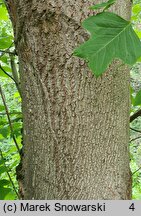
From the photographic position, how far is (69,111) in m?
0.89

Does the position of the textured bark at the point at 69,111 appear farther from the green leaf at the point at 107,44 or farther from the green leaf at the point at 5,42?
the green leaf at the point at 5,42

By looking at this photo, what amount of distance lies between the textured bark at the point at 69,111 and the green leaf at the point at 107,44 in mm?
172

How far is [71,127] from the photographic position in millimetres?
892

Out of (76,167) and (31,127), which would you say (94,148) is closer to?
(76,167)

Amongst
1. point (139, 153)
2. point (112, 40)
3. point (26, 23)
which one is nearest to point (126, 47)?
point (112, 40)

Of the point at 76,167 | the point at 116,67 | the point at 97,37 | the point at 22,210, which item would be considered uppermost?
the point at 97,37

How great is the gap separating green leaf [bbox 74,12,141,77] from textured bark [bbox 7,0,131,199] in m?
0.17

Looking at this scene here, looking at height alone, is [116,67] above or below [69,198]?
above

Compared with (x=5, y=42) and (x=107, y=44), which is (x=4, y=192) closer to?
(x=5, y=42)

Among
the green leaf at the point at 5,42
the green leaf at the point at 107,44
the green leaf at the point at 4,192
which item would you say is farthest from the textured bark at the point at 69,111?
the green leaf at the point at 5,42

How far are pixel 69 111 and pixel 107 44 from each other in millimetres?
240

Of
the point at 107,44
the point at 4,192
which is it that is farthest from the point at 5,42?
the point at 107,44

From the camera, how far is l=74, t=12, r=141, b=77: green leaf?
70 centimetres

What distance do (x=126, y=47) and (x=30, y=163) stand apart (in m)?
0.42
